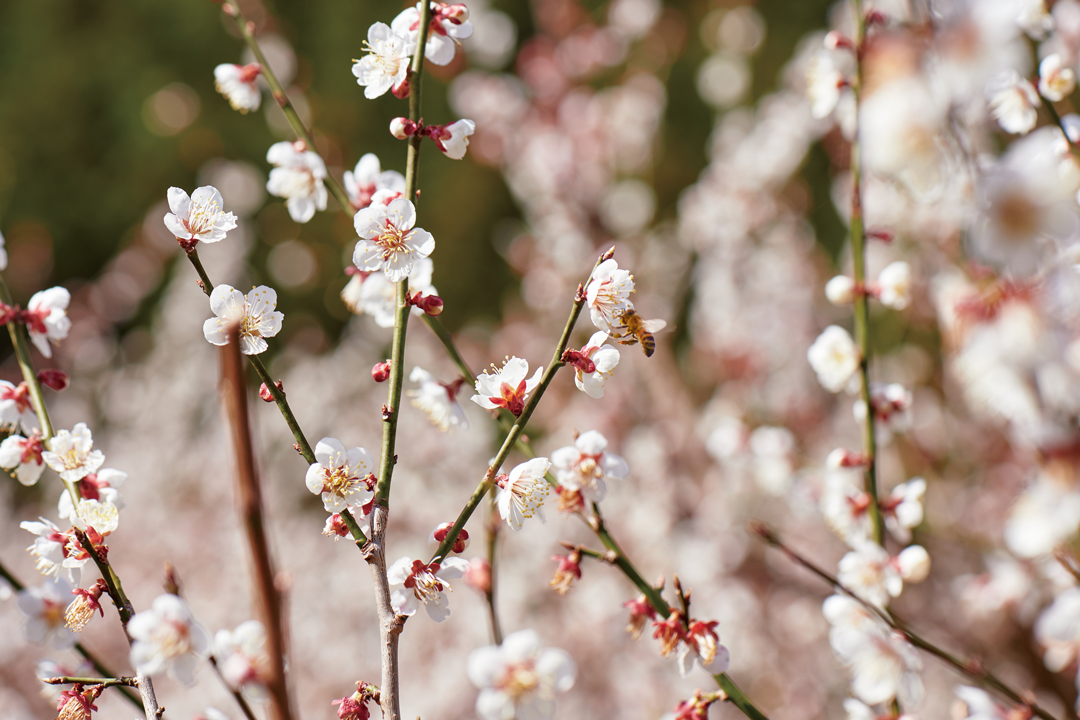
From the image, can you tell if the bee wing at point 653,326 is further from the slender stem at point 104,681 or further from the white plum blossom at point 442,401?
the slender stem at point 104,681

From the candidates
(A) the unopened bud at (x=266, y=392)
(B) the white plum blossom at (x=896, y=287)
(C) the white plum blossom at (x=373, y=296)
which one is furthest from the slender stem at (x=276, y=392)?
(B) the white plum blossom at (x=896, y=287)

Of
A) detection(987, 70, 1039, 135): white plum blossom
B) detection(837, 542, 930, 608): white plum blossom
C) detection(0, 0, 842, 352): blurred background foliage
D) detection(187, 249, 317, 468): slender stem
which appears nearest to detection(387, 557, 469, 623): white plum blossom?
detection(187, 249, 317, 468): slender stem

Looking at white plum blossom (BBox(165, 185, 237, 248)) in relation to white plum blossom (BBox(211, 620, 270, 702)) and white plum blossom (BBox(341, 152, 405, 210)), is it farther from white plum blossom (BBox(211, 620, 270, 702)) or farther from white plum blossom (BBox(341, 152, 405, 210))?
white plum blossom (BBox(211, 620, 270, 702))

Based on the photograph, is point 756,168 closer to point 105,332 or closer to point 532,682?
point 532,682

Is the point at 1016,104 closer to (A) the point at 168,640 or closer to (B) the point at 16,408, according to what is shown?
(A) the point at 168,640

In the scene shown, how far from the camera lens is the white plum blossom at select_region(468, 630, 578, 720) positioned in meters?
0.46

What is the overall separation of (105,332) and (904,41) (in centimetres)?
527

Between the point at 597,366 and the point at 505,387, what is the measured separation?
0.08m

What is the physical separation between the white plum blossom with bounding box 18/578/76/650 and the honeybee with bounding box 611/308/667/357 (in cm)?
51

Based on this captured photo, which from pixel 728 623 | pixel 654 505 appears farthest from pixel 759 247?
pixel 728 623

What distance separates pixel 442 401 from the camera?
0.74 m

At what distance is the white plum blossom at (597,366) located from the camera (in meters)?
0.59

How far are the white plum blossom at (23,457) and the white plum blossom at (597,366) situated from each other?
1.60ft

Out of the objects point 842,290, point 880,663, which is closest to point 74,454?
point 880,663
